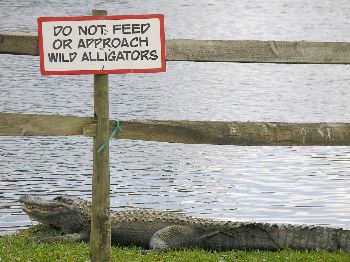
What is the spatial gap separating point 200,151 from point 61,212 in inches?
253

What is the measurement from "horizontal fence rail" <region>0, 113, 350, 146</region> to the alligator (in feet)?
5.78

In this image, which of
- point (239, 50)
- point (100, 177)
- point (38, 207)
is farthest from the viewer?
point (38, 207)

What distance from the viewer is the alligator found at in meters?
9.35

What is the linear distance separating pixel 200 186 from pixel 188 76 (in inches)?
585

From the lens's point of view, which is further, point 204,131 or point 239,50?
point 204,131

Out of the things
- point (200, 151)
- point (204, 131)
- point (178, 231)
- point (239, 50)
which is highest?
point (239, 50)

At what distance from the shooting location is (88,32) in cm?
736

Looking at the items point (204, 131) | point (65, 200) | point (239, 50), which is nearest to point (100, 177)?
point (204, 131)

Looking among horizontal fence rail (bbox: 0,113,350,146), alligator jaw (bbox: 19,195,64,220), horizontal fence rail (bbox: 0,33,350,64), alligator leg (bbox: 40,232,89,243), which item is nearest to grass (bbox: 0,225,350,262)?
alligator leg (bbox: 40,232,89,243)

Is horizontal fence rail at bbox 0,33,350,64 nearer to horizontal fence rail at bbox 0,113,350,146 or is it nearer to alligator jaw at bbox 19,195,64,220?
horizontal fence rail at bbox 0,113,350,146

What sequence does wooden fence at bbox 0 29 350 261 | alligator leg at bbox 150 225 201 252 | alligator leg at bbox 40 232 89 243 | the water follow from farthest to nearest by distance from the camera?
1. the water
2. alligator leg at bbox 40 232 89 243
3. alligator leg at bbox 150 225 201 252
4. wooden fence at bbox 0 29 350 261

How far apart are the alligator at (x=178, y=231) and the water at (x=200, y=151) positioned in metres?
0.94

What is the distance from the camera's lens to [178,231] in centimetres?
981

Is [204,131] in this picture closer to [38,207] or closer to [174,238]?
[174,238]
